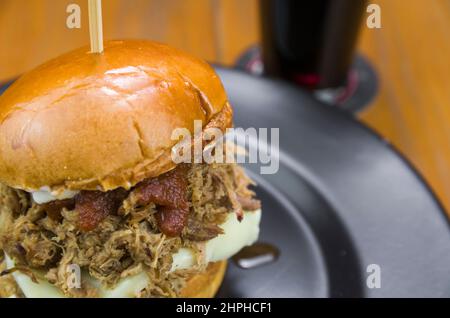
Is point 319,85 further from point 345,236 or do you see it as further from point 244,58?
point 345,236

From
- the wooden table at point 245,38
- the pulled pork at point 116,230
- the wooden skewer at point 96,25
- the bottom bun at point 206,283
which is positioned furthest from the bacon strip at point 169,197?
the wooden table at point 245,38

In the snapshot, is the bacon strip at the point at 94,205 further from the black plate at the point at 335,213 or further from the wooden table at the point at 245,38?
the wooden table at the point at 245,38

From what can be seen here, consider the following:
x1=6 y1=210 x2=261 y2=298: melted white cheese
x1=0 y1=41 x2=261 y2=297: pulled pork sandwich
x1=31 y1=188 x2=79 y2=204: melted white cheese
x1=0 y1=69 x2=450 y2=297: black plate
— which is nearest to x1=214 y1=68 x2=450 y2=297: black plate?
x1=0 y1=69 x2=450 y2=297: black plate

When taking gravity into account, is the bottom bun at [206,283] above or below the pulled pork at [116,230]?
below

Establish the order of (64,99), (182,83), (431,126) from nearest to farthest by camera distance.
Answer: (64,99), (182,83), (431,126)
